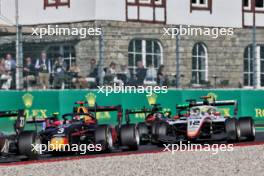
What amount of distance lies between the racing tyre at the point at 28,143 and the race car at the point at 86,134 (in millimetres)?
650

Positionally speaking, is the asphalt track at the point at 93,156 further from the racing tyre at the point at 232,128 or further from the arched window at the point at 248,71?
the arched window at the point at 248,71

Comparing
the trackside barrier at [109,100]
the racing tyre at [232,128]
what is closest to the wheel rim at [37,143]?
the racing tyre at [232,128]

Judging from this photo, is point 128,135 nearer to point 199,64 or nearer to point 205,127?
point 205,127

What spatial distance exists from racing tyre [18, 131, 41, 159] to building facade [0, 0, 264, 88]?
29.6 feet

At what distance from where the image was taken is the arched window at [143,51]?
31844 mm

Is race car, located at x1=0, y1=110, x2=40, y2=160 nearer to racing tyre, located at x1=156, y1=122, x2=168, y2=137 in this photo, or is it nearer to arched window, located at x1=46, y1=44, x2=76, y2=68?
racing tyre, located at x1=156, y1=122, x2=168, y2=137

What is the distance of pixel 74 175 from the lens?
14422 millimetres

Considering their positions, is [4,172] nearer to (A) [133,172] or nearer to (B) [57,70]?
(A) [133,172]

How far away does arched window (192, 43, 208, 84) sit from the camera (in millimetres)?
28172

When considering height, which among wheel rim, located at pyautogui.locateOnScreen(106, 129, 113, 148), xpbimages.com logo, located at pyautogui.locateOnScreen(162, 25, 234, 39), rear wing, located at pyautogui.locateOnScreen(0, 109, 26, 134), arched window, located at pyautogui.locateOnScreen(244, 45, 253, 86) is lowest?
wheel rim, located at pyautogui.locateOnScreen(106, 129, 113, 148)

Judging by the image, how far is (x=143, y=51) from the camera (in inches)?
1261

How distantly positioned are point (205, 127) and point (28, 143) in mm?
4686

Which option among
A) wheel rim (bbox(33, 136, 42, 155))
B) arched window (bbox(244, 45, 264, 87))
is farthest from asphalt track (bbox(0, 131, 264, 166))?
arched window (bbox(244, 45, 264, 87))

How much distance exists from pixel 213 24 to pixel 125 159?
19.9 meters
